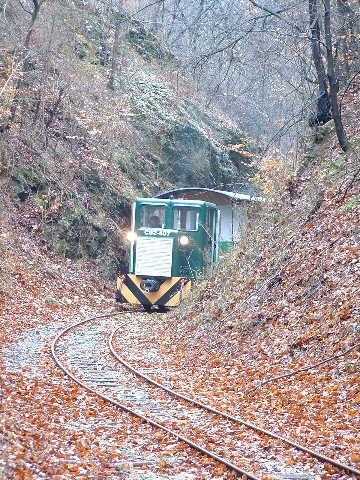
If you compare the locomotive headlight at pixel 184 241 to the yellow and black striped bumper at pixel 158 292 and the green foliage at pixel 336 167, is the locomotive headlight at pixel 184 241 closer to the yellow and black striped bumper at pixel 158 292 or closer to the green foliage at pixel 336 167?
the yellow and black striped bumper at pixel 158 292

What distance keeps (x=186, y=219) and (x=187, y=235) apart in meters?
0.53

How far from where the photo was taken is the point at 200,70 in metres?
13.7

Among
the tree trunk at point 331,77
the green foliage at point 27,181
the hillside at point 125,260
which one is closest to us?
the hillside at point 125,260

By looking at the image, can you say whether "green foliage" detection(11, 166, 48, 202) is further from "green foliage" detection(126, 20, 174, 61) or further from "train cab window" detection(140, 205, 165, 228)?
"green foliage" detection(126, 20, 174, 61)

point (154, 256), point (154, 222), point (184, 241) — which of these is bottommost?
point (154, 256)

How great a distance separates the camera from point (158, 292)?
23.4 metres

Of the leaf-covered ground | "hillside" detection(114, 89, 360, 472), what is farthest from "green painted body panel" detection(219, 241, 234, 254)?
the leaf-covered ground

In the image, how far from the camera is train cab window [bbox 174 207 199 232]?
77.1 feet

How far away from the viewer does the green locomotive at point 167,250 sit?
23.4 metres

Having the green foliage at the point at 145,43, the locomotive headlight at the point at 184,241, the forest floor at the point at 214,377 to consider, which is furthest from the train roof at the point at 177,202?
the green foliage at the point at 145,43

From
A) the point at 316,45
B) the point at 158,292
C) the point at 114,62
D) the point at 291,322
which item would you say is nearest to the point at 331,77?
the point at 316,45

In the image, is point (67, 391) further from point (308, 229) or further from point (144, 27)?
point (144, 27)

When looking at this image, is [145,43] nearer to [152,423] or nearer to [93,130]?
[93,130]

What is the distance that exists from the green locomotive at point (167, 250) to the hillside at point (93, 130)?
4.37 meters
